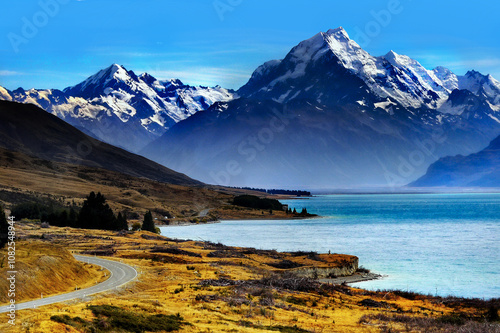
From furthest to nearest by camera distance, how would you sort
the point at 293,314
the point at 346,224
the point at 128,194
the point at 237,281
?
1. the point at 128,194
2. the point at 346,224
3. the point at 237,281
4. the point at 293,314

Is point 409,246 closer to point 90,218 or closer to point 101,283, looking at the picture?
point 90,218

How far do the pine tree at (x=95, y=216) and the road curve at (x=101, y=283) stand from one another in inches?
1795

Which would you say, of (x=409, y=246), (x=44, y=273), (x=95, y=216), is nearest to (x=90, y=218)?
(x=95, y=216)

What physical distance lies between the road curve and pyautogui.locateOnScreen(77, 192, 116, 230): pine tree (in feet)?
150

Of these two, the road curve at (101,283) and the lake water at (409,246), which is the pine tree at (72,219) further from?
the road curve at (101,283)

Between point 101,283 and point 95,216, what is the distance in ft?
206

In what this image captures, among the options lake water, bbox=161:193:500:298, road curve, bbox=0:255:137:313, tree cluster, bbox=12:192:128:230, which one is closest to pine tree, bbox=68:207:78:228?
tree cluster, bbox=12:192:128:230

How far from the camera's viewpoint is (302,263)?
66625 millimetres

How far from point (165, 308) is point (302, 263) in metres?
34.0

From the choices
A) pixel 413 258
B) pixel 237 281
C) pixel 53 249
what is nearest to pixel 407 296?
pixel 237 281

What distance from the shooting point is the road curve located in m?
32.8

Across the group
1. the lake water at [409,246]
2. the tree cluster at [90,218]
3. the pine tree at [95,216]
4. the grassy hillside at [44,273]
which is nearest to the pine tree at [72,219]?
the tree cluster at [90,218]

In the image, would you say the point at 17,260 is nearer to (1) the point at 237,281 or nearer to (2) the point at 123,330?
(2) the point at 123,330

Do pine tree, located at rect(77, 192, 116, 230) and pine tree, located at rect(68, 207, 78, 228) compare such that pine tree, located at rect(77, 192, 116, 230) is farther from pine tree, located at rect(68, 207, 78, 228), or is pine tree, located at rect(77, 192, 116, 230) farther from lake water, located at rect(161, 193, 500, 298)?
lake water, located at rect(161, 193, 500, 298)
